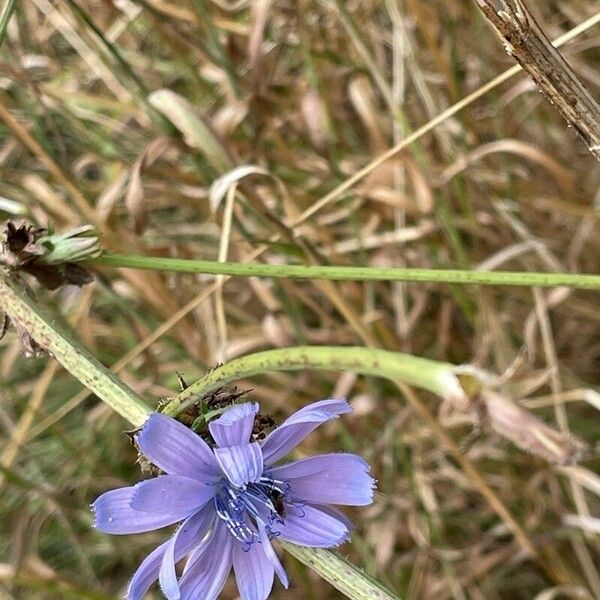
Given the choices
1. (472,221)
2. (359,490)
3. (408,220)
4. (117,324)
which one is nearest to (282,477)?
(359,490)

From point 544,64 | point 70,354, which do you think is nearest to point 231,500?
point 70,354

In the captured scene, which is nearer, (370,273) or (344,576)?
(344,576)

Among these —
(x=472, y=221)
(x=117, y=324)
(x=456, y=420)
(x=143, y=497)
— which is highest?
(x=143, y=497)

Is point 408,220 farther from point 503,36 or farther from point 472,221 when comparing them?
point 503,36

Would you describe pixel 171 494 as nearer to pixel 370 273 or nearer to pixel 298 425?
pixel 298 425

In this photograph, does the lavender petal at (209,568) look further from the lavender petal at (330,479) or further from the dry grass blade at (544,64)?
the dry grass blade at (544,64)
